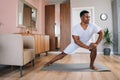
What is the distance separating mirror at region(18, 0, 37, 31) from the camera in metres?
4.27

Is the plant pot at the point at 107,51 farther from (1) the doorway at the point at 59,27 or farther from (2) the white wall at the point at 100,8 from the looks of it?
(1) the doorway at the point at 59,27

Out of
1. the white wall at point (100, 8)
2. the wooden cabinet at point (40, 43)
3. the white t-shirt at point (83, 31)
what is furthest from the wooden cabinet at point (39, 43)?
the white wall at point (100, 8)

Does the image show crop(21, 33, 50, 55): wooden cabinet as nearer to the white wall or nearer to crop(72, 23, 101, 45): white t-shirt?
crop(72, 23, 101, 45): white t-shirt

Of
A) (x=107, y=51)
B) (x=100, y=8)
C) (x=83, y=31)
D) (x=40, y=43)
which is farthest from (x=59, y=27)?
(x=83, y=31)

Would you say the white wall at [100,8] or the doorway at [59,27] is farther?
the doorway at [59,27]

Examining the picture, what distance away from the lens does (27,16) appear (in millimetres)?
4812

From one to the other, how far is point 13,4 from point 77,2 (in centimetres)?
341

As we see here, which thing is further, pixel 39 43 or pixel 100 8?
pixel 100 8

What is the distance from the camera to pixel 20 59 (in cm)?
254

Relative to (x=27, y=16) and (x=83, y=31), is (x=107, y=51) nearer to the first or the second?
(x=83, y=31)

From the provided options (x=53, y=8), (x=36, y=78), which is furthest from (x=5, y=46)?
(x=53, y=8)

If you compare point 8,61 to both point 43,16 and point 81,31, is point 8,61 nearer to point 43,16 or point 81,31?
point 81,31

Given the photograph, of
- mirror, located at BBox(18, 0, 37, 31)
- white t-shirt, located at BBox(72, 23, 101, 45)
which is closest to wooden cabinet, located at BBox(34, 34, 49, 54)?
mirror, located at BBox(18, 0, 37, 31)

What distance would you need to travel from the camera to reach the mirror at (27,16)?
4.27 metres
